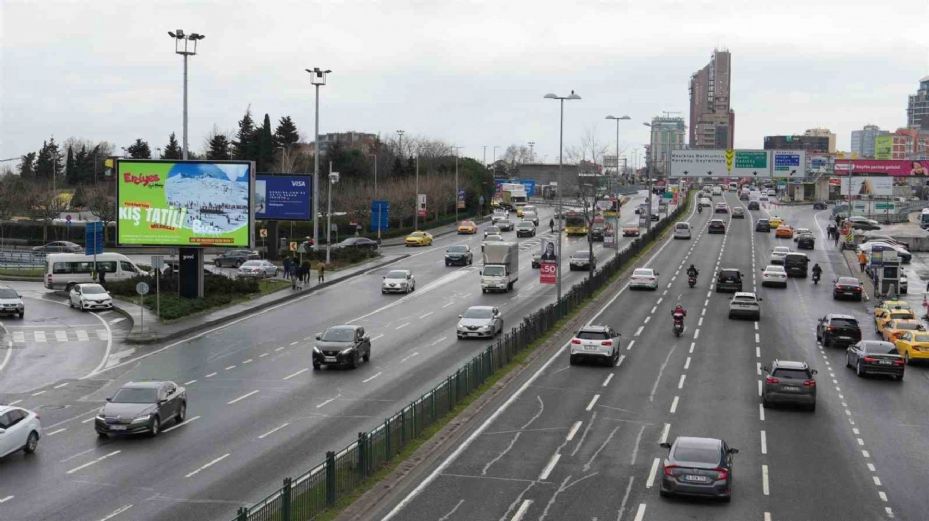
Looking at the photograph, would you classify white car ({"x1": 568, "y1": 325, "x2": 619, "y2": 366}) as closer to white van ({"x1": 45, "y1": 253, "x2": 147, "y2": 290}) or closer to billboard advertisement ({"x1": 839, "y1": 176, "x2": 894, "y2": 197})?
white van ({"x1": 45, "y1": 253, "x2": 147, "y2": 290})

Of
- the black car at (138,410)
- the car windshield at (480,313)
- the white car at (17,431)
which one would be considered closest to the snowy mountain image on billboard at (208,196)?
the car windshield at (480,313)

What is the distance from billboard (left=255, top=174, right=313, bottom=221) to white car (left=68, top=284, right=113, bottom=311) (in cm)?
2137

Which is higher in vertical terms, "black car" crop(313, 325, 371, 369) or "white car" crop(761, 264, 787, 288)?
"white car" crop(761, 264, 787, 288)

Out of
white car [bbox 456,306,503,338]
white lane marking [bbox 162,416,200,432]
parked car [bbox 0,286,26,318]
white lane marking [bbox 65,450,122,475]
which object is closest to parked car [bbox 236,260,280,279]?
parked car [bbox 0,286,26,318]

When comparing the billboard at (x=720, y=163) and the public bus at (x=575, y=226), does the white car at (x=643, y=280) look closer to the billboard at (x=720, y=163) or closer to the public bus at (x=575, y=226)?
the public bus at (x=575, y=226)

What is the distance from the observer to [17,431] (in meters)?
26.9

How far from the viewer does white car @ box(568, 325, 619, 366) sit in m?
41.2

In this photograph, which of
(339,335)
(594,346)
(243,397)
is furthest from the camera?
(339,335)

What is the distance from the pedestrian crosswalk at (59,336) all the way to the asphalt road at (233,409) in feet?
10.3

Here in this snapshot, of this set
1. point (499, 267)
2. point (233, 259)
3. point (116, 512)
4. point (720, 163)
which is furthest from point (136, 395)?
point (720, 163)

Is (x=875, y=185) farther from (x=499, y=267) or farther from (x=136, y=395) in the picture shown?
(x=136, y=395)

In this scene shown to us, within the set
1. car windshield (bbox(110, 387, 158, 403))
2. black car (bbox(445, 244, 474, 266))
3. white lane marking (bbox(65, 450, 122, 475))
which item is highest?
black car (bbox(445, 244, 474, 266))

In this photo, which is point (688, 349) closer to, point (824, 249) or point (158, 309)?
point (158, 309)

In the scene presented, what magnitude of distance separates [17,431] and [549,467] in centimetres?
1285
